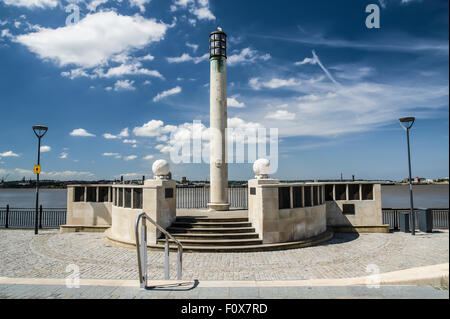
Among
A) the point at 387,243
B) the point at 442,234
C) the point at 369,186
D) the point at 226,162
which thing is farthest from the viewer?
the point at 226,162

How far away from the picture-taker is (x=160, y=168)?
43.8ft

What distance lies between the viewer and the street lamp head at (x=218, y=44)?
58.9ft

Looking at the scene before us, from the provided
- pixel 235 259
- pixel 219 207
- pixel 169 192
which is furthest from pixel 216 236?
pixel 219 207

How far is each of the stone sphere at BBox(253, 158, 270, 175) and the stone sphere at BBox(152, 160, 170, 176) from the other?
4227mm

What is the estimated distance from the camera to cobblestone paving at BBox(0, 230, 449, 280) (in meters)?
8.59

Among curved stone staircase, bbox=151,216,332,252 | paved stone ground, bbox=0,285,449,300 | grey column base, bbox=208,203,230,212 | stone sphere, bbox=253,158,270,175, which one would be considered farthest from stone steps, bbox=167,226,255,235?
paved stone ground, bbox=0,285,449,300

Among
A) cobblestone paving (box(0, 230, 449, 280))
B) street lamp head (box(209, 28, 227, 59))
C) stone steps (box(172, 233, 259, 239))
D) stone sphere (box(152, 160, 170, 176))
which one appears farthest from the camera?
street lamp head (box(209, 28, 227, 59))

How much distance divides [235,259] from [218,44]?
13678mm

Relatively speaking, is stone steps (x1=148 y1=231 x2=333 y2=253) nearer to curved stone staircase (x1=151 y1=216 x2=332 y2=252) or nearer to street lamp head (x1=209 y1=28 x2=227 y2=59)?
curved stone staircase (x1=151 y1=216 x2=332 y2=252)
